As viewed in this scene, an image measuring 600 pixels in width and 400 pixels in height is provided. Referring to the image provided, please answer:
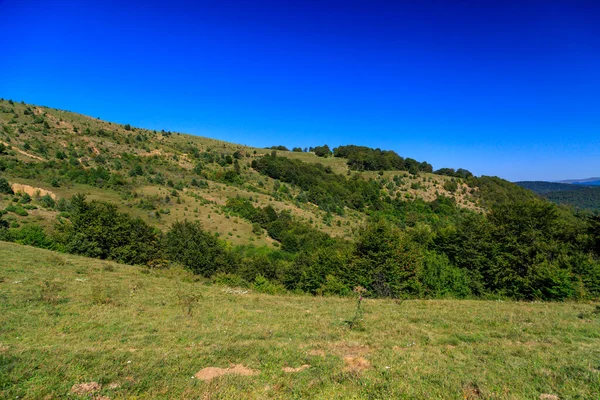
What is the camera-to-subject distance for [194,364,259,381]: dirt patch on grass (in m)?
6.52

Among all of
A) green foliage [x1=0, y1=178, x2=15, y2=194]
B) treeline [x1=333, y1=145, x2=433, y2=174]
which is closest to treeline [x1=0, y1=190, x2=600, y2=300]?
green foliage [x1=0, y1=178, x2=15, y2=194]

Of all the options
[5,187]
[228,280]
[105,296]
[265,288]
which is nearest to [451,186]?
[265,288]

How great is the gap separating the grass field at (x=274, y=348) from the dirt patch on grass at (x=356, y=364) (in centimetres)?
4

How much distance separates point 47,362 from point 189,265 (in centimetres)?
2236

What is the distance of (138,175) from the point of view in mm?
54438

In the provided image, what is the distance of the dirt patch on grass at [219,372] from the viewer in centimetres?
652

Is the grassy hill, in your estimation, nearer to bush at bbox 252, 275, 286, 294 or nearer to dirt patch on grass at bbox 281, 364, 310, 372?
bush at bbox 252, 275, 286, 294

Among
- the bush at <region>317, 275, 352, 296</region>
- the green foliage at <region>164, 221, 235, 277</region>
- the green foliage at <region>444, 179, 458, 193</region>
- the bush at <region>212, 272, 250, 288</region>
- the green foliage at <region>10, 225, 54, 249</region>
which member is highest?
the green foliage at <region>444, 179, 458, 193</region>

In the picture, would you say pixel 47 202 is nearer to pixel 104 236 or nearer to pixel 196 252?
pixel 104 236

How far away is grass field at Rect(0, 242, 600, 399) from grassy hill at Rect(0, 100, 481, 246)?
90.2ft

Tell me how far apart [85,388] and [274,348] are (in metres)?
4.31

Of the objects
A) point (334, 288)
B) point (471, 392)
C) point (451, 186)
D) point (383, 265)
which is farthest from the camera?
point (451, 186)

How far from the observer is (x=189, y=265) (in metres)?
28.1

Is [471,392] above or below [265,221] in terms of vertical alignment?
below
